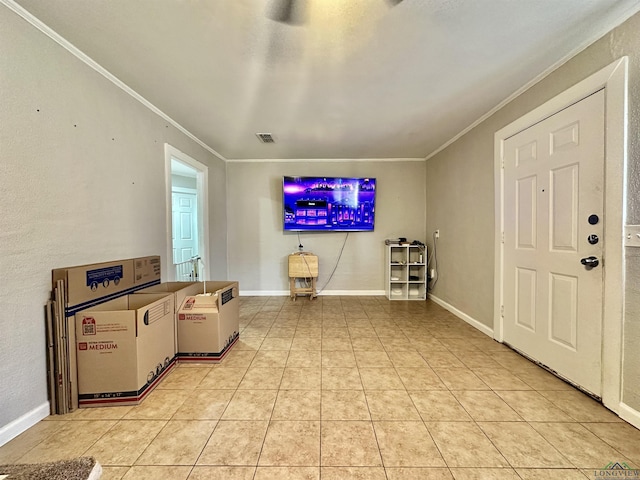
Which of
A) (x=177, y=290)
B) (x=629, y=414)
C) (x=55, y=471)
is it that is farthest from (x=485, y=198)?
(x=55, y=471)

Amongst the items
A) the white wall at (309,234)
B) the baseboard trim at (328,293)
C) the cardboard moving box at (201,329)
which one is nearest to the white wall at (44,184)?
the cardboard moving box at (201,329)

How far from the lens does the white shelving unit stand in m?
4.14

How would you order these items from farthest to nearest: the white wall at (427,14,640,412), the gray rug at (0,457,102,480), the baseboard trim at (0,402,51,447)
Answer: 1. the white wall at (427,14,640,412)
2. the baseboard trim at (0,402,51,447)
3. the gray rug at (0,457,102,480)

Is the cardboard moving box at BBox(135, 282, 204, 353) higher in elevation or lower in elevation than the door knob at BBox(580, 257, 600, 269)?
lower

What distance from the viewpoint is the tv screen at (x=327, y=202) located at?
4.19 meters

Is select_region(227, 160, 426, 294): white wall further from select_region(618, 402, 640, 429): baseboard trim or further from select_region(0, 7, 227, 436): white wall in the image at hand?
select_region(618, 402, 640, 429): baseboard trim

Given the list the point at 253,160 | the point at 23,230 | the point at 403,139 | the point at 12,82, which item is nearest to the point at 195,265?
the point at 253,160

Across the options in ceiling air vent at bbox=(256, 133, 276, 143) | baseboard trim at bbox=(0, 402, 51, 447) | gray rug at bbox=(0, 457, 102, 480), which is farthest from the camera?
ceiling air vent at bbox=(256, 133, 276, 143)

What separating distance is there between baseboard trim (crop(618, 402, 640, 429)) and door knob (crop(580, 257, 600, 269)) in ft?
2.65

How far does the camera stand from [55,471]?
67 cm

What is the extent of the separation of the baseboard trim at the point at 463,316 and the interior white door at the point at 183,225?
4.30 metres

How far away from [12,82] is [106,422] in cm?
198

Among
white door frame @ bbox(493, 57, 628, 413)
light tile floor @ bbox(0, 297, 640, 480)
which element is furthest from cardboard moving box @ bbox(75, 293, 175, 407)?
white door frame @ bbox(493, 57, 628, 413)

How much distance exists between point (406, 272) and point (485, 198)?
1773mm
